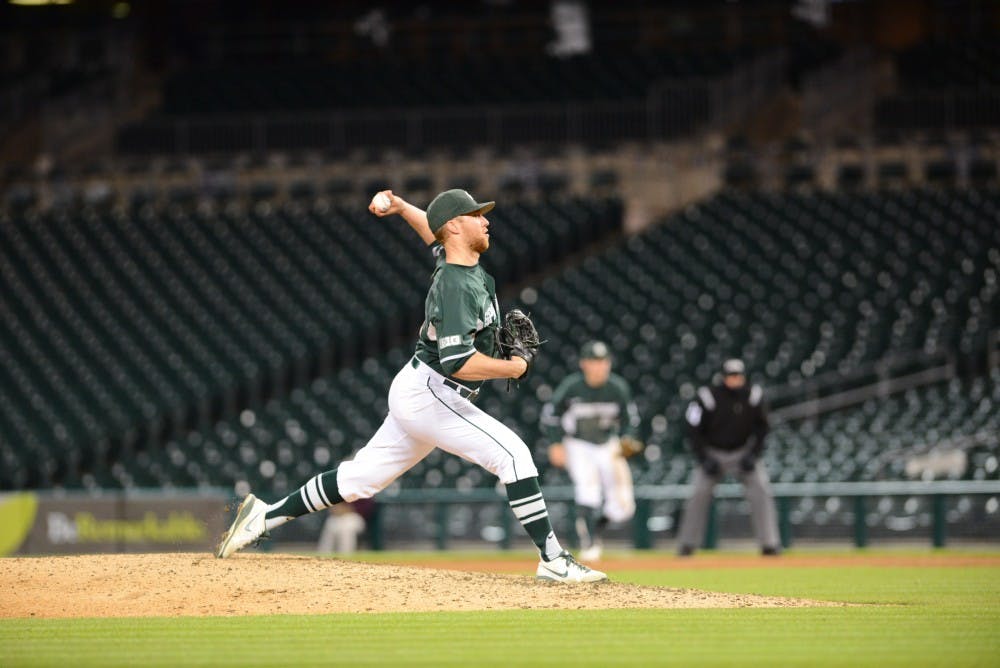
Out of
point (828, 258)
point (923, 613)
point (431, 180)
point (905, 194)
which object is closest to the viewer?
point (923, 613)

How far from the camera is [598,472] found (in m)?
14.6

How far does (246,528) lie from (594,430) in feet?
19.1

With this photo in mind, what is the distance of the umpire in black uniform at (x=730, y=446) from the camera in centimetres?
1445

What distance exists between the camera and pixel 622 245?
2734cm

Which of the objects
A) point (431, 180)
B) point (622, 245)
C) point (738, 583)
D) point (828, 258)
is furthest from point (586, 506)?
point (431, 180)

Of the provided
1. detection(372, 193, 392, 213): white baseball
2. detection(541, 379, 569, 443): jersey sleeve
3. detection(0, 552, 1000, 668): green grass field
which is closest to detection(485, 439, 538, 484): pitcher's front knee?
detection(0, 552, 1000, 668): green grass field

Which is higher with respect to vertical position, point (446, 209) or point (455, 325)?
point (446, 209)

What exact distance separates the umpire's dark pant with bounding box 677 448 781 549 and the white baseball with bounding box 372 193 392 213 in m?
6.54

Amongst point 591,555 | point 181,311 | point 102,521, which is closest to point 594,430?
point 591,555

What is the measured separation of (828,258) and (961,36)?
974 cm

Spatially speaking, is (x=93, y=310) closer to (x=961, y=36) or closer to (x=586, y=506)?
(x=586, y=506)

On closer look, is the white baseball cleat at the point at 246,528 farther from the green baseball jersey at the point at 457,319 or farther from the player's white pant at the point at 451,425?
the green baseball jersey at the point at 457,319

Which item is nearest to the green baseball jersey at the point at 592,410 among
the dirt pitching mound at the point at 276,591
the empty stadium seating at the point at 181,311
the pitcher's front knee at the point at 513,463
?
the dirt pitching mound at the point at 276,591

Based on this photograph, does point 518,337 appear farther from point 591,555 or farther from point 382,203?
point 591,555
